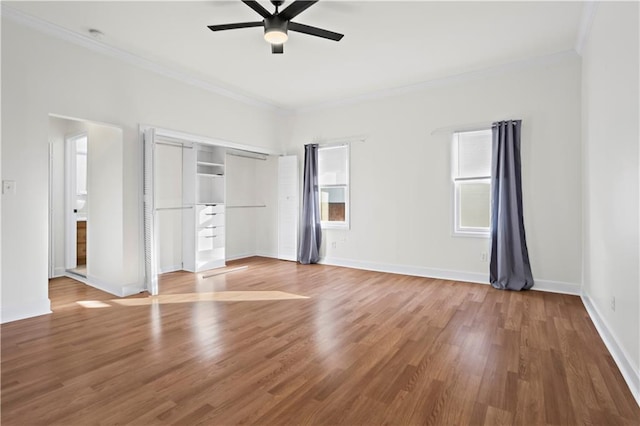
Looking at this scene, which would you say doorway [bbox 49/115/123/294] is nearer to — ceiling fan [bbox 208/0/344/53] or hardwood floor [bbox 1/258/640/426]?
hardwood floor [bbox 1/258/640/426]

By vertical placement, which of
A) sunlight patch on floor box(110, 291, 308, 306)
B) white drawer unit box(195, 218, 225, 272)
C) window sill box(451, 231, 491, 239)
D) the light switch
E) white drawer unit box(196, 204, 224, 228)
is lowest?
sunlight patch on floor box(110, 291, 308, 306)

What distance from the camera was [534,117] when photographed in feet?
14.4

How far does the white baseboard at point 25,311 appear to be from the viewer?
3252 millimetres

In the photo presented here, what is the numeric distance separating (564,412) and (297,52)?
4219 millimetres

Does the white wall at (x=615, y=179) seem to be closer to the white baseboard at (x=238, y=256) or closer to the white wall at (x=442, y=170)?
the white wall at (x=442, y=170)

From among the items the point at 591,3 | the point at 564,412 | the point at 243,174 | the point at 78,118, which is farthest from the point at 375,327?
the point at 243,174

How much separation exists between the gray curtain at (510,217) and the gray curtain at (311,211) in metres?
3.02

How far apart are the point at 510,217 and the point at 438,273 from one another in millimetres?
1312

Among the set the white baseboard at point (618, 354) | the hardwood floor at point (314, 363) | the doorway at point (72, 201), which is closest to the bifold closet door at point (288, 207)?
the hardwood floor at point (314, 363)

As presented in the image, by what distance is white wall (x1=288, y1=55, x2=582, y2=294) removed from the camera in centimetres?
423

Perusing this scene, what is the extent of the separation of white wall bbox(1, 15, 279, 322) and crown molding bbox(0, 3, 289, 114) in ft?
0.17

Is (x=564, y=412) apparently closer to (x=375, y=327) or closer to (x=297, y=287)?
(x=375, y=327)

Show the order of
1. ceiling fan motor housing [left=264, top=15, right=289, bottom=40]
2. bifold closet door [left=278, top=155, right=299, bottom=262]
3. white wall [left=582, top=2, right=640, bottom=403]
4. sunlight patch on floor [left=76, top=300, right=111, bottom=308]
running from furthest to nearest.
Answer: bifold closet door [left=278, top=155, right=299, bottom=262], sunlight patch on floor [left=76, top=300, right=111, bottom=308], ceiling fan motor housing [left=264, top=15, right=289, bottom=40], white wall [left=582, top=2, right=640, bottom=403]

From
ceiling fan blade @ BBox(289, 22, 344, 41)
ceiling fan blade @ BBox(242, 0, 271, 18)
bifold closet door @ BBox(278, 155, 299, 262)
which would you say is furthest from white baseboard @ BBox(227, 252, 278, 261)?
ceiling fan blade @ BBox(242, 0, 271, 18)
